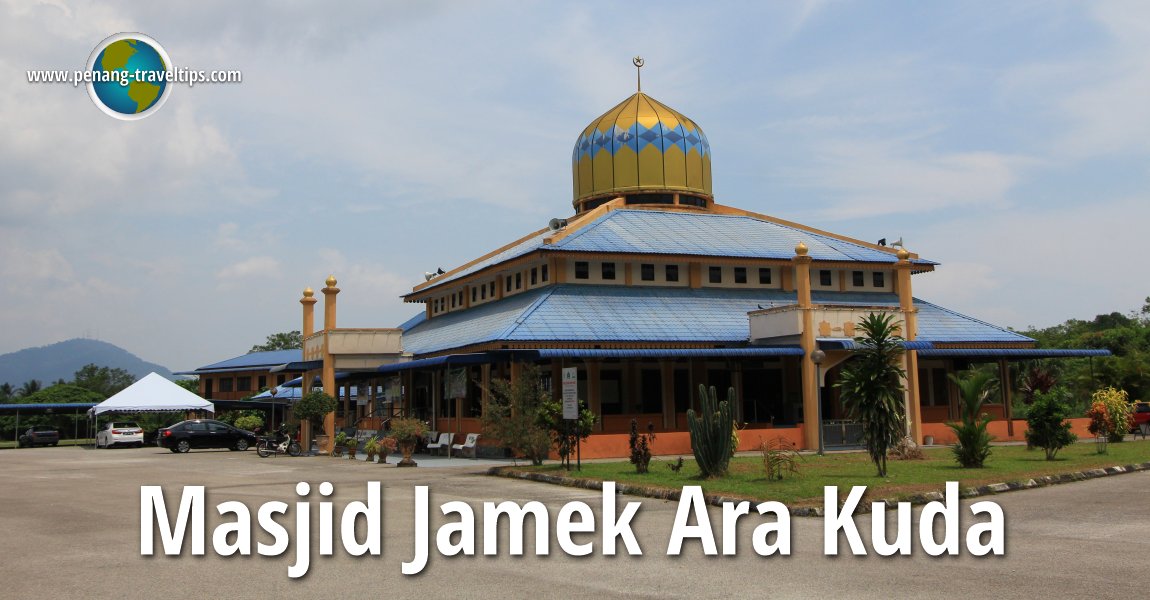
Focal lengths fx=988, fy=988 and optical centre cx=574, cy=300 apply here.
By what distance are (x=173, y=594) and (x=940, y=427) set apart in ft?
102

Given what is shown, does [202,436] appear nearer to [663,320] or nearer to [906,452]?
[663,320]

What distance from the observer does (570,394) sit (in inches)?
955

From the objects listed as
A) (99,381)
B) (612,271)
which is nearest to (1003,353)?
(612,271)

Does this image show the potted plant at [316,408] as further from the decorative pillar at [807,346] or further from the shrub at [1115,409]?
the shrub at [1115,409]

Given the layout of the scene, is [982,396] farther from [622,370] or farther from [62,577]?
[62,577]

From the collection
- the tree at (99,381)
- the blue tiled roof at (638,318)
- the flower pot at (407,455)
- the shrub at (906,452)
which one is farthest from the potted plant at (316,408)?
the tree at (99,381)

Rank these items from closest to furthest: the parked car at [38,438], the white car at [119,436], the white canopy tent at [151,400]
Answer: the white canopy tent at [151,400] → the white car at [119,436] → the parked car at [38,438]

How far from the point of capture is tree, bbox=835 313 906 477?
67.6 feet

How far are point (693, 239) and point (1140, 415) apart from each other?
19908mm

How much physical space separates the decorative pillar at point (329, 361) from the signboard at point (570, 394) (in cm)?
1537

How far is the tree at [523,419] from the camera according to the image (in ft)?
84.0

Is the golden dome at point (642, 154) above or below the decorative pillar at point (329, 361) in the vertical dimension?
above

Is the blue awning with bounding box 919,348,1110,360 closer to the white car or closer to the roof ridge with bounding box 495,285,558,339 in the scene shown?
the roof ridge with bounding box 495,285,558,339

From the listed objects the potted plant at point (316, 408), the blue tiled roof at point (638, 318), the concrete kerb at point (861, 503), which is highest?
the blue tiled roof at point (638, 318)
